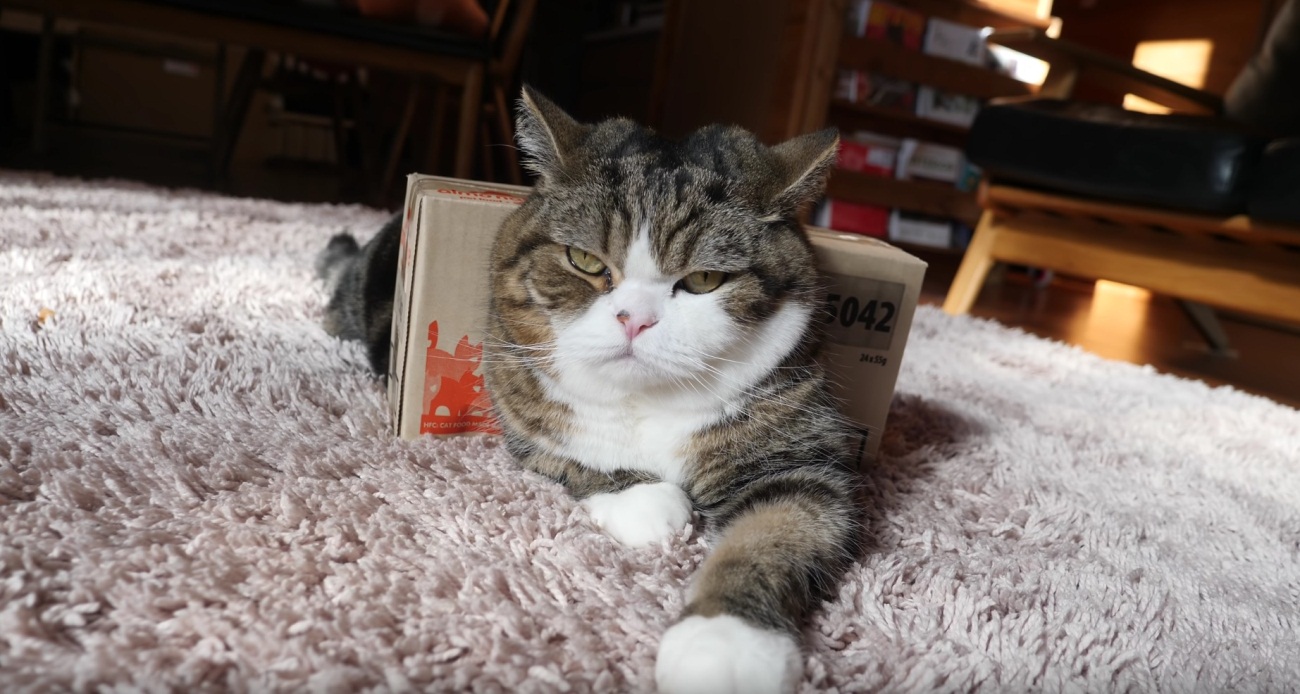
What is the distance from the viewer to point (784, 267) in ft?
2.74

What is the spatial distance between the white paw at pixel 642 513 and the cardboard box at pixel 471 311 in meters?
0.28

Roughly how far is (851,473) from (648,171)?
0.42 meters

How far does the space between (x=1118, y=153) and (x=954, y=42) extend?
65.6 inches

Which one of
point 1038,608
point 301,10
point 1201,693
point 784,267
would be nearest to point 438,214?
point 784,267

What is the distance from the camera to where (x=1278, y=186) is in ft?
6.19

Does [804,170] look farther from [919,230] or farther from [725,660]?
[919,230]

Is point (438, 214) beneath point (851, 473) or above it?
above

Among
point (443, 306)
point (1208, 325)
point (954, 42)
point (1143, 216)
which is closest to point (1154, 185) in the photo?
point (1143, 216)

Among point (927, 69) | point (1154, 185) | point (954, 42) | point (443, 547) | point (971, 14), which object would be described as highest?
point (971, 14)

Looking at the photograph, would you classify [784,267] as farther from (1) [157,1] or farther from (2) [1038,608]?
(1) [157,1]

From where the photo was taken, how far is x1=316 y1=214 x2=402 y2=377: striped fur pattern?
1.28 metres

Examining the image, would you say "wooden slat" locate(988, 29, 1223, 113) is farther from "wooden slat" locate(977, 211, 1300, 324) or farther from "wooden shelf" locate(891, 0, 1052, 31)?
"wooden shelf" locate(891, 0, 1052, 31)

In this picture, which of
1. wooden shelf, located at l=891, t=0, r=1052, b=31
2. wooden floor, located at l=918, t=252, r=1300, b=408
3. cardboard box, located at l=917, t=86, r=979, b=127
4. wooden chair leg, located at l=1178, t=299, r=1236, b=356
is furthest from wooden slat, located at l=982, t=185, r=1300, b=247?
wooden shelf, located at l=891, t=0, r=1052, b=31

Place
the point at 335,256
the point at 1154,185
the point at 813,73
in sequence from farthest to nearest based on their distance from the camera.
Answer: the point at 813,73 → the point at 1154,185 → the point at 335,256
